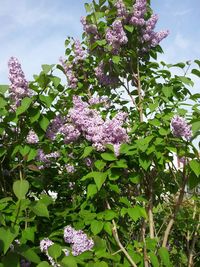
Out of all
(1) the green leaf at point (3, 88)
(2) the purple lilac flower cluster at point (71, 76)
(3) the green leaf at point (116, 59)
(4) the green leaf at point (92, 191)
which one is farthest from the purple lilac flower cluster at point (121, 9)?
(4) the green leaf at point (92, 191)

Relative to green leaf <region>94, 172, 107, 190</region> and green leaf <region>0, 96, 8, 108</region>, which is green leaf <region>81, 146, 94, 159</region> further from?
green leaf <region>0, 96, 8, 108</region>

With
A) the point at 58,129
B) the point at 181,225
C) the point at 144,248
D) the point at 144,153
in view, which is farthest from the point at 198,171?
the point at 181,225

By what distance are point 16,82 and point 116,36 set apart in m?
1.29

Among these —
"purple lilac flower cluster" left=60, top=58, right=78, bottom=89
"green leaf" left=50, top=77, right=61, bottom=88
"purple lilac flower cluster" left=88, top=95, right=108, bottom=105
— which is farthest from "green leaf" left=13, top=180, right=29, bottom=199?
"purple lilac flower cluster" left=60, top=58, right=78, bottom=89

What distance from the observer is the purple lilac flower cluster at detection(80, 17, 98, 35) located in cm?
398

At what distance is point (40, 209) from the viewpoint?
94.0 inches

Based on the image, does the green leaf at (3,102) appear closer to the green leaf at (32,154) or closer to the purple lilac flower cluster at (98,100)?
the green leaf at (32,154)

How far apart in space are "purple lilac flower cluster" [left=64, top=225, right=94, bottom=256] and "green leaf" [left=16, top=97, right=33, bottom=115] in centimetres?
76

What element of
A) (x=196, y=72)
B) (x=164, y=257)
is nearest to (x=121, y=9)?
(x=196, y=72)

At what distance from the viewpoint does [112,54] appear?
149 inches

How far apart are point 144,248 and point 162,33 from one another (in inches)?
76.2

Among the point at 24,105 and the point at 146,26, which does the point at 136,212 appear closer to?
the point at 24,105

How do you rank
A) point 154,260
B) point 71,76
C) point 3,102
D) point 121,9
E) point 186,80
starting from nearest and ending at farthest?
point 3,102 < point 154,260 < point 186,80 < point 121,9 < point 71,76

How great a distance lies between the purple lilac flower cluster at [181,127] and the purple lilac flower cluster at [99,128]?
38 centimetres
